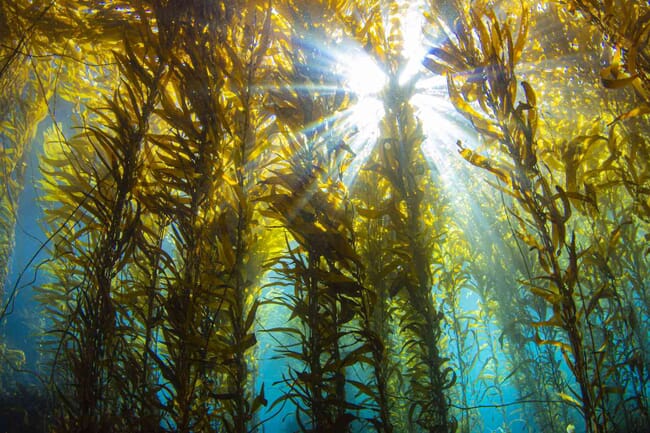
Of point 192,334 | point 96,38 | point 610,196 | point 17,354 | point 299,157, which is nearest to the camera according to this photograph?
point 192,334

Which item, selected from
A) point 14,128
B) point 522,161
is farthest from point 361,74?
point 14,128

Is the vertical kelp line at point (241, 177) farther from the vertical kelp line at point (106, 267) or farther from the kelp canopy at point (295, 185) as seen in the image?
the vertical kelp line at point (106, 267)

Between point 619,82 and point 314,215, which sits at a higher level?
point 619,82

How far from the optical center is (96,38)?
2373 millimetres

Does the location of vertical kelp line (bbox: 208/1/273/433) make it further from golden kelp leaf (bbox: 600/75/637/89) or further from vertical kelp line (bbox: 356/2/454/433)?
golden kelp leaf (bbox: 600/75/637/89)

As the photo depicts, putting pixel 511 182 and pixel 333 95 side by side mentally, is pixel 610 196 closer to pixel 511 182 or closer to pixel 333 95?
pixel 511 182

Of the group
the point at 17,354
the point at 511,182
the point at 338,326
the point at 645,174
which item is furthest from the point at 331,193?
the point at 17,354

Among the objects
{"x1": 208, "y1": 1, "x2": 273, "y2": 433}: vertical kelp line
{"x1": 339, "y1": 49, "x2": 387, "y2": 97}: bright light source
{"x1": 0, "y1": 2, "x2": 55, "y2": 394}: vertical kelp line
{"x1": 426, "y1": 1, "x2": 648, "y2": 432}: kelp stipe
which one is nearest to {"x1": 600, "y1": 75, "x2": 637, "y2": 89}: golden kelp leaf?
{"x1": 426, "y1": 1, "x2": 648, "y2": 432}: kelp stipe

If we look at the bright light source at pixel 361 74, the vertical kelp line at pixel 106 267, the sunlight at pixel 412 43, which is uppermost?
the sunlight at pixel 412 43

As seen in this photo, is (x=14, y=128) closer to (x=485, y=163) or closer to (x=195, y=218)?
(x=195, y=218)

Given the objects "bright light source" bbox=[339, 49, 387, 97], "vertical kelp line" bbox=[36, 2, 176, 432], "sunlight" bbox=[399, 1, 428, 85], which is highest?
"sunlight" bbox=[399, 1, 428, 85]

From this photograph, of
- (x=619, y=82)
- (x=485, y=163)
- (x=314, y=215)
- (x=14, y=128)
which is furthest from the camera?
(x=14, y=128)

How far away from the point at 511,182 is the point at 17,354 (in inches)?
303

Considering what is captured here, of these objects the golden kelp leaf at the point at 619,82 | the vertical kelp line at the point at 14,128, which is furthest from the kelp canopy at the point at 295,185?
the vertical kelp line at the point at 14,128
